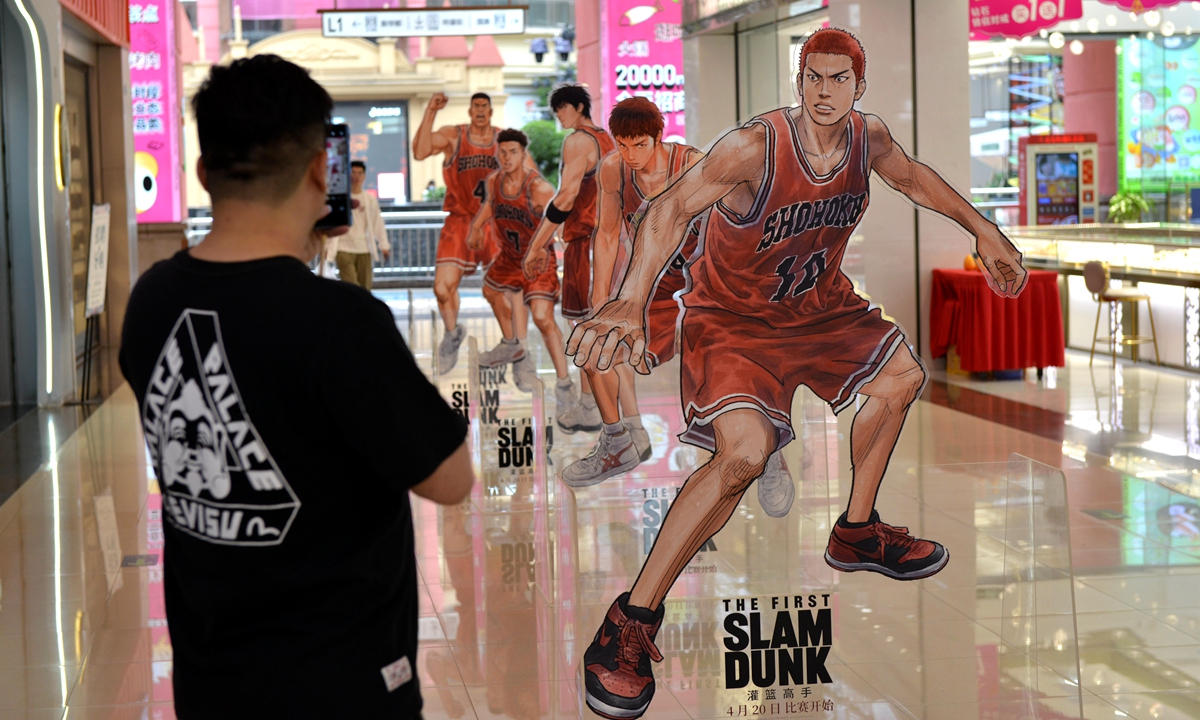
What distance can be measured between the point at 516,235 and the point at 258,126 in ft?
20.0

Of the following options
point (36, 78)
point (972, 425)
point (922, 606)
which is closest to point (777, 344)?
point (922, 606)

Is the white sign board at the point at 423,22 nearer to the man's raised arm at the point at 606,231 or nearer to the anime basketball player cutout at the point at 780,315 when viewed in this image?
the man's raised arm at the point at 606,231

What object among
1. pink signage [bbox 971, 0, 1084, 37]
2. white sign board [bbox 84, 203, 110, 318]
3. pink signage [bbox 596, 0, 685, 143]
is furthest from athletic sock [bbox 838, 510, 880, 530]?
pink signage [bbox 596, 0, 685, 143]

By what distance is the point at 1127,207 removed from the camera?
56.1 ft

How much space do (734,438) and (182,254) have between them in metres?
1.89

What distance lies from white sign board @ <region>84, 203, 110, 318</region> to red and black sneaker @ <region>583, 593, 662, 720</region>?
22.5 ft

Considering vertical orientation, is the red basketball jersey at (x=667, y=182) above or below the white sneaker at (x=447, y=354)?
above

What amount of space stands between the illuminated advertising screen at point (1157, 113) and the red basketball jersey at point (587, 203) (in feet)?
46.2

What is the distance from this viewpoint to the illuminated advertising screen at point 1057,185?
1501cm

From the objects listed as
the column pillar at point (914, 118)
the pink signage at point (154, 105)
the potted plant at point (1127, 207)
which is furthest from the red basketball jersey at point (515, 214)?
the potted plant at point (1127, 207)

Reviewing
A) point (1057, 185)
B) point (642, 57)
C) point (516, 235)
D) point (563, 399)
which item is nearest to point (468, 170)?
point (516, 235)

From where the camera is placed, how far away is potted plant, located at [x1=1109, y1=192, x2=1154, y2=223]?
17094 mm

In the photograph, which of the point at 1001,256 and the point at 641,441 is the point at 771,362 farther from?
the point at 641,441

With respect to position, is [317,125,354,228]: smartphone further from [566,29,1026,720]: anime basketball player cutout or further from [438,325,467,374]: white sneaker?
[438,325,467,374]: white sneaker
